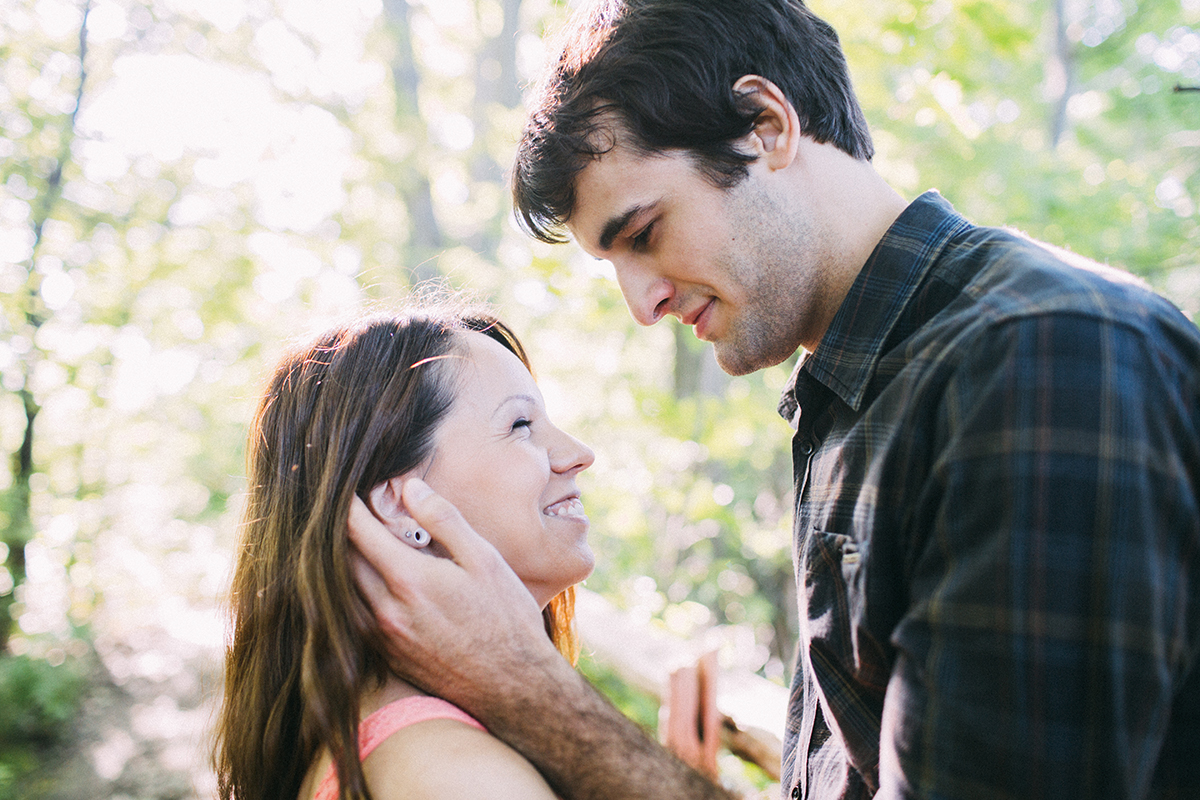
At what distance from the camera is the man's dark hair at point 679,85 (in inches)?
65.9

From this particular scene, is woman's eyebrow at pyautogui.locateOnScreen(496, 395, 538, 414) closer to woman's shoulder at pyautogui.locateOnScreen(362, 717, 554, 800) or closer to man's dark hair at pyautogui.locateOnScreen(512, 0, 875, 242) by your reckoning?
man's dark hair at pyautogui.locateOnScreen(512, 0, 875, 242)

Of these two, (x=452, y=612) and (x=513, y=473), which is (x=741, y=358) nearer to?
(x=513, y=473)

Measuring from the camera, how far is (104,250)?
717cm

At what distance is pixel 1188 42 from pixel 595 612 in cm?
762

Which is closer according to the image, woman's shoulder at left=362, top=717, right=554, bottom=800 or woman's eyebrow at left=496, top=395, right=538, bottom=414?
woman's shoulder at left=362, top=717, right=554, bottom=800

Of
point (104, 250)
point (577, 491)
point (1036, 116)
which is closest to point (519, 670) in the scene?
point (577, 491)

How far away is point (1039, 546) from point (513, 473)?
1.16 m

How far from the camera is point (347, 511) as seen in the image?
1.61 meters

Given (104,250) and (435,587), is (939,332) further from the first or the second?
(104,250)

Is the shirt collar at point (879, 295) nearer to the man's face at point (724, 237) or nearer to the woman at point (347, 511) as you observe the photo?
the man's face at point (724, 237)

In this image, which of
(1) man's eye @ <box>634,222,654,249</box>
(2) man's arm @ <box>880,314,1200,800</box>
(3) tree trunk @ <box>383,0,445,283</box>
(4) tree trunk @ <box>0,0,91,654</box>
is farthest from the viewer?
(3) tree trunk @ <box>383,0,445,283</box>

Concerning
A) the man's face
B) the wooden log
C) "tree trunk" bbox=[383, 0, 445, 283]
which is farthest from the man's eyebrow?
"tree trunk" bbox=[383, 0, 445, 283]

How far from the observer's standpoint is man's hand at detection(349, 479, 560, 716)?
137 centimetres

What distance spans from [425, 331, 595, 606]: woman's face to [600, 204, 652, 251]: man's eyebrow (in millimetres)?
440
